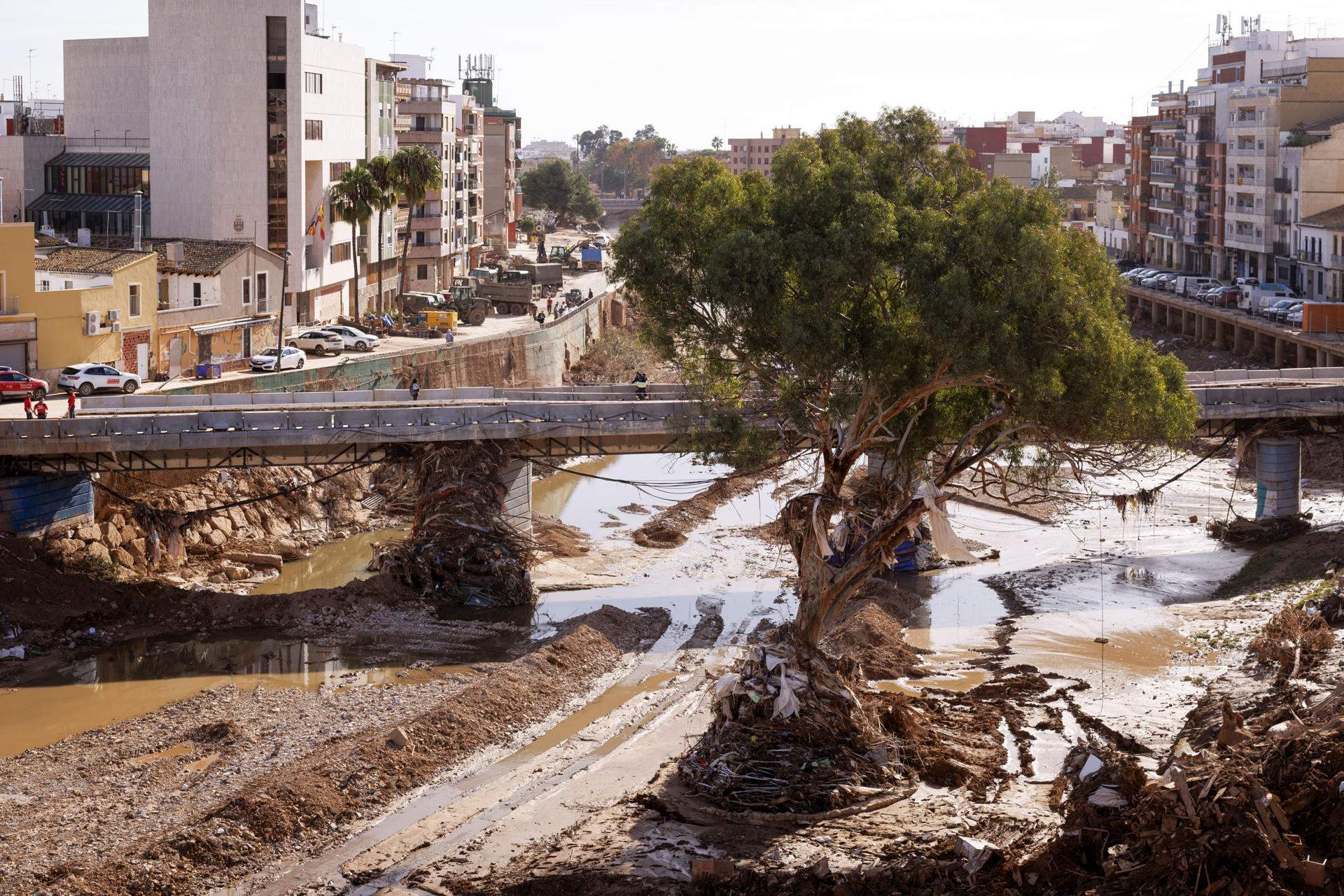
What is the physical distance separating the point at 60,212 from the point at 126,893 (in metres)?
58.3

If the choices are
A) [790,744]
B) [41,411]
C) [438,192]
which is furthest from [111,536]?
[438,192]

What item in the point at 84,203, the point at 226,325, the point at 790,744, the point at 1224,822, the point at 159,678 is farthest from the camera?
the point at 84,203

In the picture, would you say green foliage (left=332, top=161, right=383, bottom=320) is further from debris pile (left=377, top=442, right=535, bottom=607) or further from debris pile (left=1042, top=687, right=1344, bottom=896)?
debris pile (left=1042, top=687, right=1344, bottom=896)

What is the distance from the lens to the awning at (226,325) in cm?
5966

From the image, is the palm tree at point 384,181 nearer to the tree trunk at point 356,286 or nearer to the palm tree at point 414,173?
the palm tree at point 414,173

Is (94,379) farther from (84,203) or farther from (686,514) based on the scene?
(84,203)

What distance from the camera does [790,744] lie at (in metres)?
24.9

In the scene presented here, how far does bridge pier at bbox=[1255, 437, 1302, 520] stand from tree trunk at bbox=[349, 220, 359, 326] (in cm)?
4532

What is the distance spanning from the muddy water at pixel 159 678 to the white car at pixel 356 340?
3341 centimetres

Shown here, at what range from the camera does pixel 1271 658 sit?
32.0 meters

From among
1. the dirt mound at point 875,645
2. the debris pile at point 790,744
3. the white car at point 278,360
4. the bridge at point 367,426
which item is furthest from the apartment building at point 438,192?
the debris pile at point 790,744

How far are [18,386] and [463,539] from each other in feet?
52.2

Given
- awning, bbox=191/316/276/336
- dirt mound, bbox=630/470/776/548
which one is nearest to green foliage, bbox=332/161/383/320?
awning, bbox=191/316/276/336

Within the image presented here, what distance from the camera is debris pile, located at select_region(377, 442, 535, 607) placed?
40.3m
